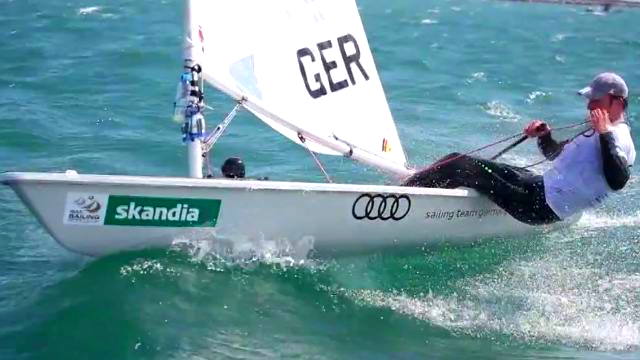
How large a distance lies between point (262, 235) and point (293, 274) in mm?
320

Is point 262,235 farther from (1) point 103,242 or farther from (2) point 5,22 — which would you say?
(2) point 5,22

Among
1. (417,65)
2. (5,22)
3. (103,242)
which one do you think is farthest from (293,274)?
(5,22)

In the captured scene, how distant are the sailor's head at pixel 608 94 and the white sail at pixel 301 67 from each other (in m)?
1.45

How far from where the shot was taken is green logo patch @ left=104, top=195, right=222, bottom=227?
5.41 meters

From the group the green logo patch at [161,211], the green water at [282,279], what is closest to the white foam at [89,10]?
the green water at [282,279]

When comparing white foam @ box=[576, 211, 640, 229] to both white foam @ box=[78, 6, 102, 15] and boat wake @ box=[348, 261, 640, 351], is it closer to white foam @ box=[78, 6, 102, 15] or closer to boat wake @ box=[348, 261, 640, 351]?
boat wake @ box=[348, 261, 640, 351]

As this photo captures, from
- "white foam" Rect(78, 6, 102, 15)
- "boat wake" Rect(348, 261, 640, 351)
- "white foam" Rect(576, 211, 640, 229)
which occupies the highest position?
"boat wake" Rect(348, 261, 640, 351)

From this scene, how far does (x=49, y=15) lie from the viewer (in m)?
19.3

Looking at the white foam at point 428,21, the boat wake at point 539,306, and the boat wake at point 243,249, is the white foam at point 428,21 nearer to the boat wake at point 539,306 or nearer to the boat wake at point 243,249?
the boat wake at point 539,306

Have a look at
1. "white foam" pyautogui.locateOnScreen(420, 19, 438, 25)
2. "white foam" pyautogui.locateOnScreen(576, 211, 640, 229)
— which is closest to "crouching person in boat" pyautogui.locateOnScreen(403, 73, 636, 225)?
"white foam" pyautogui.locateOnScreen(576, 211, 640, 229)

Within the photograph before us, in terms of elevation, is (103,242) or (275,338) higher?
(103,242)

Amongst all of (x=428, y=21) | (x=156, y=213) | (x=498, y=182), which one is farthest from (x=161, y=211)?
(x=428, y=21)

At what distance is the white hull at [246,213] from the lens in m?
5.28

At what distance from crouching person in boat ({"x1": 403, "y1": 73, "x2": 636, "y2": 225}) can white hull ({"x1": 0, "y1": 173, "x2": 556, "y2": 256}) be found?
162 millimetres
